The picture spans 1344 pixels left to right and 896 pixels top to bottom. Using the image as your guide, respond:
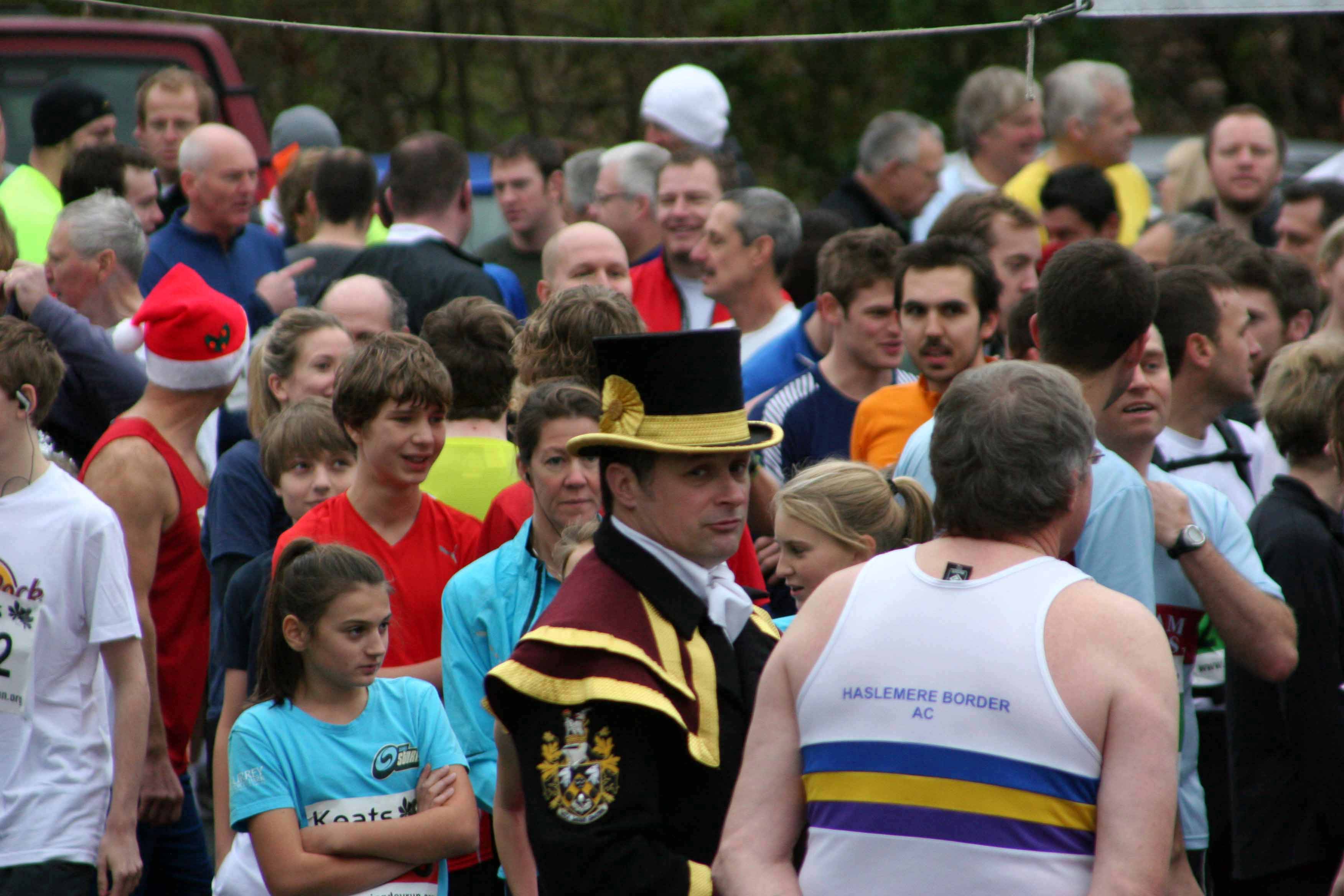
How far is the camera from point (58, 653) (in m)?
4.26

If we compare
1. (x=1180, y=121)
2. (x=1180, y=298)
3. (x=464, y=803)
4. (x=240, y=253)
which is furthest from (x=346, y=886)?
(x=1180, y=121)

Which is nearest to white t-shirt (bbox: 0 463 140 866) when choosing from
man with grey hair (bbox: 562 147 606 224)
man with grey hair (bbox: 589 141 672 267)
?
man with grey hair (bbox: 589 141 672 267)

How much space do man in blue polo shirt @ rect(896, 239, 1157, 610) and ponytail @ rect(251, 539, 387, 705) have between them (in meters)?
1.40

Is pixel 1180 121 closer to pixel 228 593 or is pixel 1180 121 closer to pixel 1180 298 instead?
pixel 1180 298

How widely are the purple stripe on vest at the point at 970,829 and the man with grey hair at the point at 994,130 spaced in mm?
7258

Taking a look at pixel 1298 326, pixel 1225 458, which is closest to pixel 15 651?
pixel 1225 458

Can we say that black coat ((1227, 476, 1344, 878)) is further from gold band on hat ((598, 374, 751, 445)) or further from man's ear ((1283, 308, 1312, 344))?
man's ear ((1283, 308, 1312, 344))

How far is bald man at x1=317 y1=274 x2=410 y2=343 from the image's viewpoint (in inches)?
233

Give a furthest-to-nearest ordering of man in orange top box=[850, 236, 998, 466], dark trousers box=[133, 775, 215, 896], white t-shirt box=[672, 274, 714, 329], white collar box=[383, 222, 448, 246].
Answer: white t-shirt box=[672, 274, 714, 329] < white collar box=[383, 222, 448, 246] < man in orange top box=[850, 236, 998, 466] < dark trousers box=[133, 775, 215, 896]

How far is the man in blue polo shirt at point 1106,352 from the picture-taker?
3520 mm

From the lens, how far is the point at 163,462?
4.96 m

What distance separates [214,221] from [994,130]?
4701 mm

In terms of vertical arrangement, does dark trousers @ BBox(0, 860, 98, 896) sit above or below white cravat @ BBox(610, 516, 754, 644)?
below

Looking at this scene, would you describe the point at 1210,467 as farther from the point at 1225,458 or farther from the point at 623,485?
the point at 623,485
